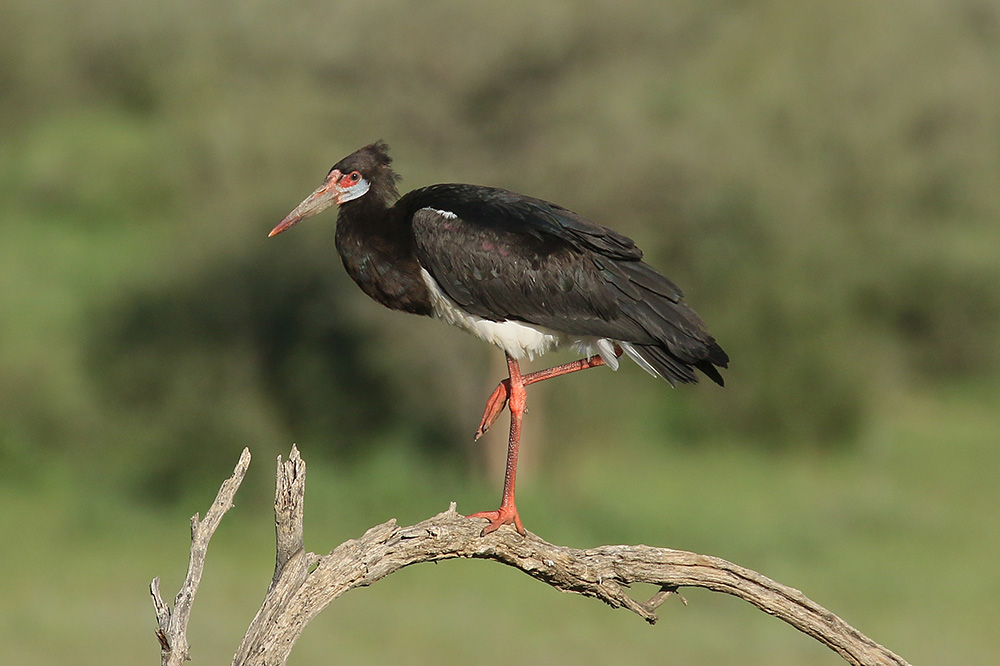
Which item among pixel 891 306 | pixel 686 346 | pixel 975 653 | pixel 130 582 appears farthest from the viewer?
pixel 891 306

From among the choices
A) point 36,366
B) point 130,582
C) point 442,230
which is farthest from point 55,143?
point 442,230

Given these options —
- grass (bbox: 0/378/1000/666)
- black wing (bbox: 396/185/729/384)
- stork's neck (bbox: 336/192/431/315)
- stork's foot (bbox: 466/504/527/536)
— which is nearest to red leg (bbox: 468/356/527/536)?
stork's foot (bbox: 466/504/527/536)

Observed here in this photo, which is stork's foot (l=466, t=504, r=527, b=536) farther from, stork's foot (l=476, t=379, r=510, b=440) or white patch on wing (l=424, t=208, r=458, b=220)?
white patch on wing (l=424, t=208, r=458, b=220)

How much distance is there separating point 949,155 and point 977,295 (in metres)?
4.89

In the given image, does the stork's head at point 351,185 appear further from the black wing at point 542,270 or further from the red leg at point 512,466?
the red leg at point 512,466

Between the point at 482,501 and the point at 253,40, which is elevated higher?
the point at 253,40

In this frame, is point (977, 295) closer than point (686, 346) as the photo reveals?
No

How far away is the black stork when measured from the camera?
8.09 metres

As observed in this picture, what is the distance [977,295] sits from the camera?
1307 inches

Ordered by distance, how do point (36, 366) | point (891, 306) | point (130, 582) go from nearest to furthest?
point (130, 582), point (36, 366), point (891, 306)

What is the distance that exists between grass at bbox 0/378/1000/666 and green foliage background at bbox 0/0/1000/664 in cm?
10

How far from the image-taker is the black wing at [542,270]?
8125 mm

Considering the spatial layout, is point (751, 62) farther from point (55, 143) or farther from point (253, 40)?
point (55, 143)

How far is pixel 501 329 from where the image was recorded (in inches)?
330
